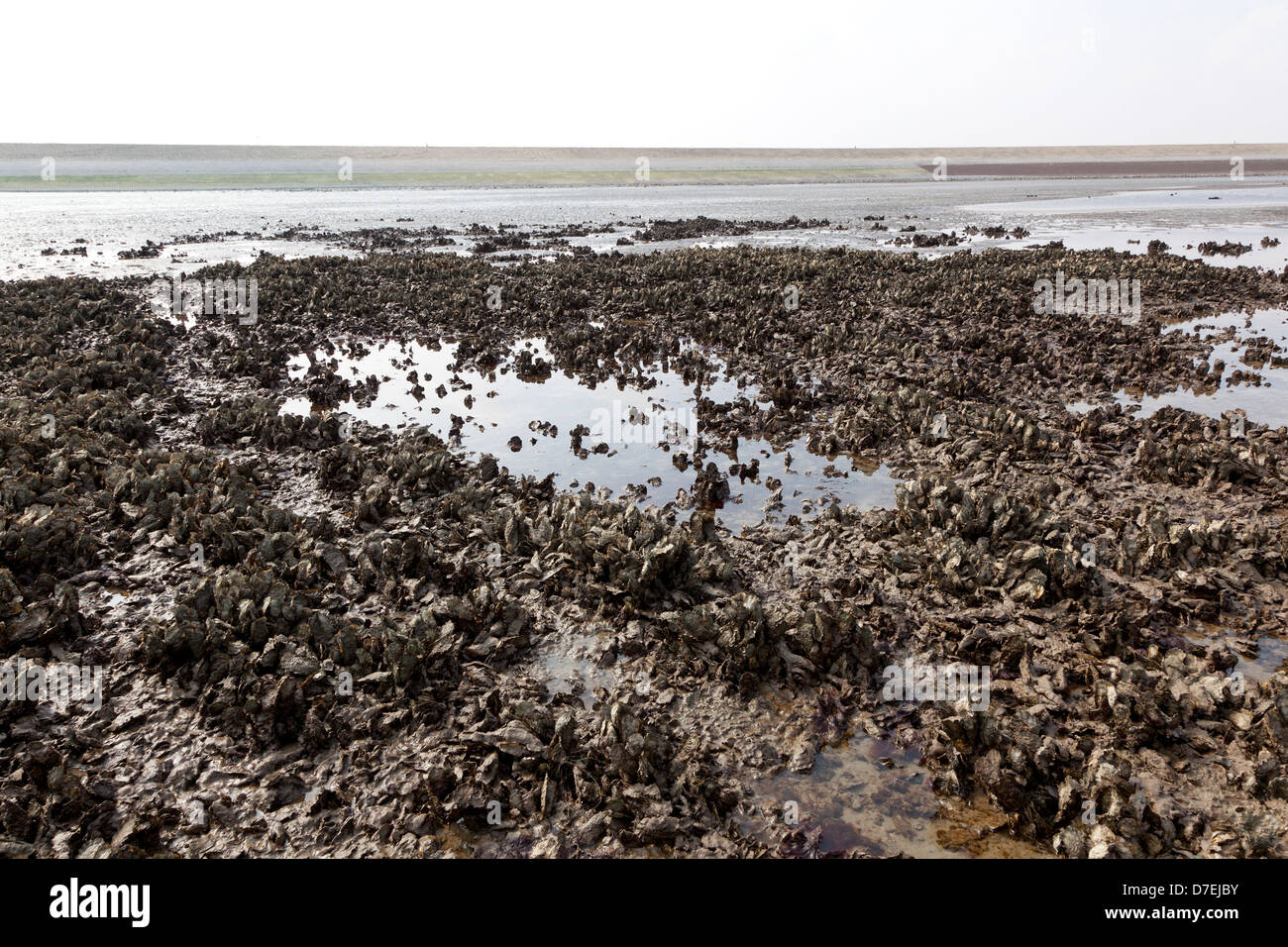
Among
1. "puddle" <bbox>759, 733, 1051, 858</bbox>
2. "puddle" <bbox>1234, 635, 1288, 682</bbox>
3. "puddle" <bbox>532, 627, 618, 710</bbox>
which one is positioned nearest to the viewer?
"puddle" <bbox>759, 733, 1051, 858</bbox>

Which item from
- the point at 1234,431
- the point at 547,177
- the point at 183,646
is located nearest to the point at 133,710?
the point at 183,646

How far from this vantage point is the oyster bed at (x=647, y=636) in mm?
4148

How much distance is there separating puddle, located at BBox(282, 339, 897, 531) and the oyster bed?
380mm

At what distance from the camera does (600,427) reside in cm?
1086

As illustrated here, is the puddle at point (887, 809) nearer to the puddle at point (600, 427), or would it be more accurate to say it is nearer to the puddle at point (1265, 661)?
the puddle at point (1265, 661)

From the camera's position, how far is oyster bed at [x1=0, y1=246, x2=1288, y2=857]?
4.15 meters

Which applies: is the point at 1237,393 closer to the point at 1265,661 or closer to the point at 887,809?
the point at 1265,661

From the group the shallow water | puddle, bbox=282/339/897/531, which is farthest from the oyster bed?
the shallow water

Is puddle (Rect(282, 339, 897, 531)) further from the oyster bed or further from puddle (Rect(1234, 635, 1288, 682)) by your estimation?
puddle (Rect(1234, 635, 1288, 682))

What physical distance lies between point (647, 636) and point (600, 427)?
5.49 meters

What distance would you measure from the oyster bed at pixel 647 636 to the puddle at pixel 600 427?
38cm

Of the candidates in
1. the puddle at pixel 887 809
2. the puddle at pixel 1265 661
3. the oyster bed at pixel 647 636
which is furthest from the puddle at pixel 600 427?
the puddle at pixel 1265 661
